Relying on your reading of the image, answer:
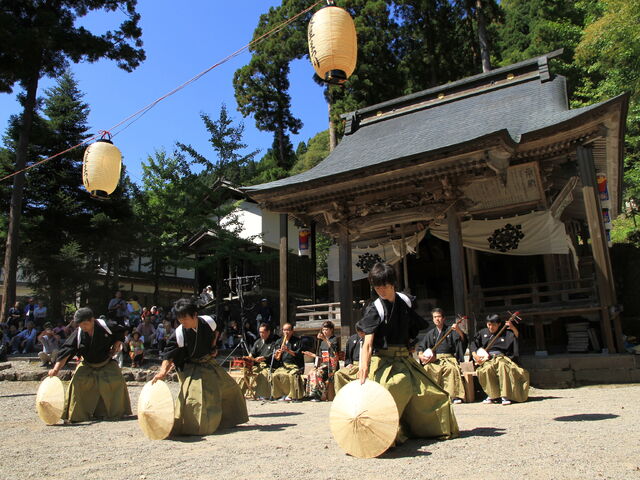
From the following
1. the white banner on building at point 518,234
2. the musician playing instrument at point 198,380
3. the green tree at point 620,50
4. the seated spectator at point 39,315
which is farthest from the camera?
the seated spectator at point 39,315

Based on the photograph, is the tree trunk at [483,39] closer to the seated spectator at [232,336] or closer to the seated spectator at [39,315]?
the seated spectator at [232,336]

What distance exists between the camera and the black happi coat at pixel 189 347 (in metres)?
4.74

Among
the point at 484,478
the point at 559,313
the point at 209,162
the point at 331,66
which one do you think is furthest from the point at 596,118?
the point at 209,162

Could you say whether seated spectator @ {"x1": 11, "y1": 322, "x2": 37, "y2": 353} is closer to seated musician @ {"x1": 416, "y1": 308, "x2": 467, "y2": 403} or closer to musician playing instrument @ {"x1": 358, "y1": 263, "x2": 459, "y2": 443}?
seated musician @ {"x1": 416, "y1": 308, "x2": 467, "y2": 403}

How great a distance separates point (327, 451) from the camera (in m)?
3.66

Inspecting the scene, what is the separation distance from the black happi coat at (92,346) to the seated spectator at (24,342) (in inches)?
365

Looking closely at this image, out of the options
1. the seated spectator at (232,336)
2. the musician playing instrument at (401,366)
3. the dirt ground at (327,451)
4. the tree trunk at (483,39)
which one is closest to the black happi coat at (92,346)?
the dirt ground at (327,451)

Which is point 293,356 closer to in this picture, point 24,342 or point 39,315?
point 24,342

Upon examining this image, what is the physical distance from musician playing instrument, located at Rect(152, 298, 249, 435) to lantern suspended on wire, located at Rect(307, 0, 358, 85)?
390 cm

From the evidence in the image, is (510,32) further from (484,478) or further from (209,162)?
(484,478)

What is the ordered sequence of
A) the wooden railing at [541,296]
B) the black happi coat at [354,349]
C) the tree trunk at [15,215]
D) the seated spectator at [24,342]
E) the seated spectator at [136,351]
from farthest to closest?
the seated spectator at [24,342], the tree trunk at [15,215], the seated spectator at [136,351], the wooden railing at [541,296], the black happi coat at [354,349]

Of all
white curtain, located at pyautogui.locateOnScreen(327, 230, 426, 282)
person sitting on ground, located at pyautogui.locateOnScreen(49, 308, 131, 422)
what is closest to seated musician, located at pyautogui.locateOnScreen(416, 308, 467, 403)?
person sitting on ground, located at pyautogui.locateOnScreen(49, 308, 131, 422)

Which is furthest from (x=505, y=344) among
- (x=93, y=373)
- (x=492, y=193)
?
(x=93, y=373)

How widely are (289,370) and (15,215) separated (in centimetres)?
1071
